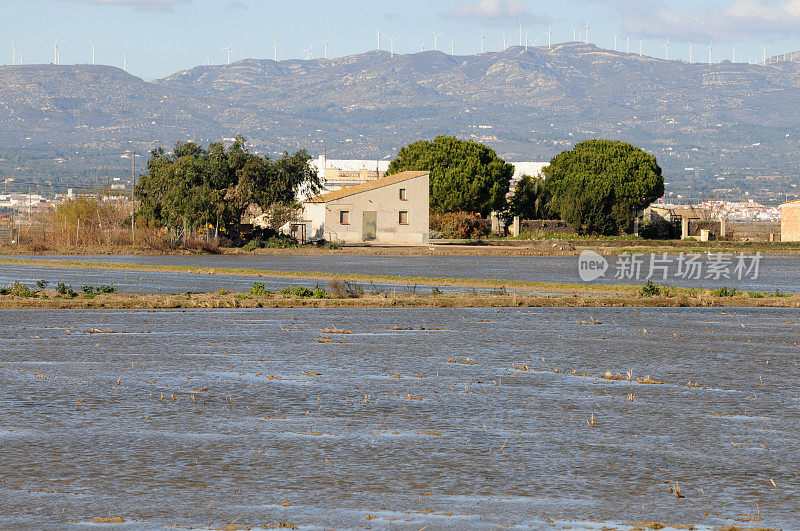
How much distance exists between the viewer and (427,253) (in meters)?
74.4

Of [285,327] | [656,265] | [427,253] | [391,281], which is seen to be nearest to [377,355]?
[285,327]

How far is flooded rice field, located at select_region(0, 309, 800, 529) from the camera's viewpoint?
9.39 m

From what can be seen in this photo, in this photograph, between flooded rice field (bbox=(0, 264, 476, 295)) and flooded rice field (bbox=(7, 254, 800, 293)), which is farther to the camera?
flooded rice field (bbox=(7, 254, 800, 293))

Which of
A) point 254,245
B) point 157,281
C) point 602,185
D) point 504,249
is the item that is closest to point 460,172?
point 602,185

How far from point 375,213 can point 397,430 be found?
7306 cm

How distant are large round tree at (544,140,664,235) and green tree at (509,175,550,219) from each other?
1336 mm

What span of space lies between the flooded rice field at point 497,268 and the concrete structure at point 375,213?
13.0m

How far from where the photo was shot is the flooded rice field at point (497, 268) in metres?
44.6

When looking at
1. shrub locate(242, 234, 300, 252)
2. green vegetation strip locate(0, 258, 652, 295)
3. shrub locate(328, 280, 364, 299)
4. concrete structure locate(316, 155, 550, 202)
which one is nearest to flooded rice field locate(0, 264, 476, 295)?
shrub locate(328, 280, 364, 299)

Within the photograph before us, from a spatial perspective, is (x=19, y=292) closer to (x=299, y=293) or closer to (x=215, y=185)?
(x=299, y=293)

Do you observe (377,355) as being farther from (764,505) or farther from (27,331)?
(764,505)

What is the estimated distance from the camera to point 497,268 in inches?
2158

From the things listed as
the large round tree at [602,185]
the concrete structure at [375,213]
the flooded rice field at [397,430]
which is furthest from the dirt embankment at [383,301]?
A: the large round tree at [602,185]

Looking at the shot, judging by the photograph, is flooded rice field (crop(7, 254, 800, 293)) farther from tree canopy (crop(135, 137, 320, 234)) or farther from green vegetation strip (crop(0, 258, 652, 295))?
tree canopy (crop(135, 137, 320, 234))
